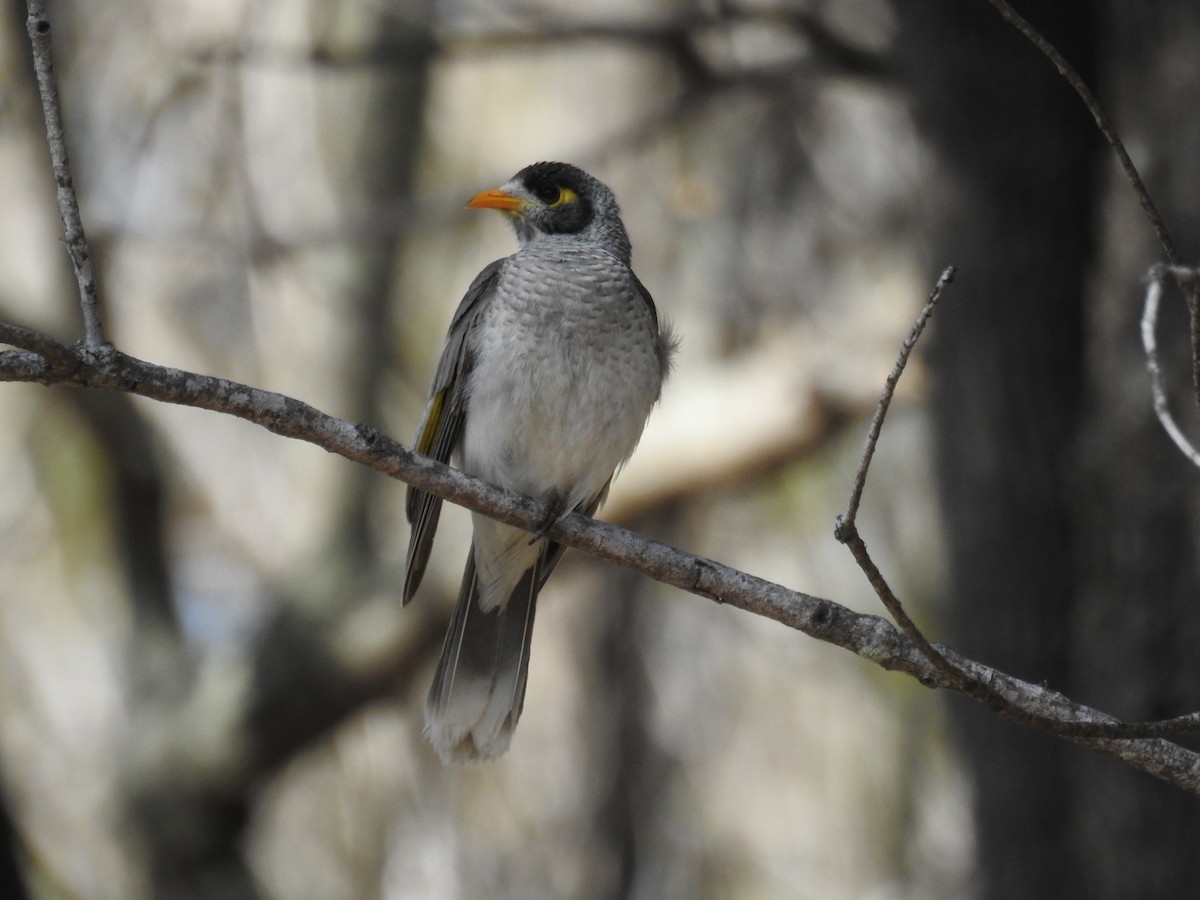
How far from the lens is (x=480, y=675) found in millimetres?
4594

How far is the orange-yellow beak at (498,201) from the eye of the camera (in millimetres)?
4961

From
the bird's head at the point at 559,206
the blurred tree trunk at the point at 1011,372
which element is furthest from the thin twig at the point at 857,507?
the blurred tree trunk at the point at 1011,372

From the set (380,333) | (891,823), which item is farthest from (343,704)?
(891,823)

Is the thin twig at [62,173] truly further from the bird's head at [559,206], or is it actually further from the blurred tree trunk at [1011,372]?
the blurred tree trunk at [1011,372]

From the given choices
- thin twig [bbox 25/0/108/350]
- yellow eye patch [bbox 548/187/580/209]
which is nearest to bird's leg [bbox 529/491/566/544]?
yellow eye patch [bbox 548/187/580/209]

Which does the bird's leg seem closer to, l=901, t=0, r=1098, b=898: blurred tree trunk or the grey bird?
the grey bird

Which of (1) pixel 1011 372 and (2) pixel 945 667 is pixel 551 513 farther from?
(1) pixel 1011 372

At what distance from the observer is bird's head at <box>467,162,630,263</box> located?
510 cm

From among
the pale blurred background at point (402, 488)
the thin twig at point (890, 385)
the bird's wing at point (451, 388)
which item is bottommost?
the pale blurred background at point (402, 488)

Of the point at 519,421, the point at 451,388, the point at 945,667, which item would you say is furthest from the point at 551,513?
the point at 945,667

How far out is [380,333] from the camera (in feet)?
29.1

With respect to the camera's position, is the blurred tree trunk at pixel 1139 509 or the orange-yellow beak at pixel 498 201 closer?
the orange-yellow beak at pixel 498 201

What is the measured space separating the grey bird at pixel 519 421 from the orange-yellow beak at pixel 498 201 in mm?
25

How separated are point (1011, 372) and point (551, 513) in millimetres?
2750
